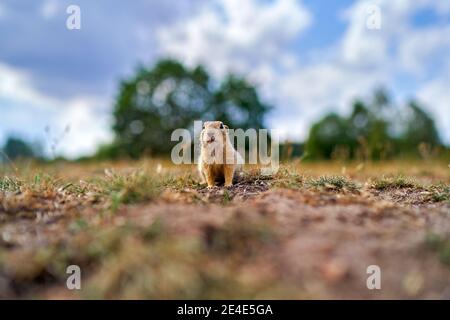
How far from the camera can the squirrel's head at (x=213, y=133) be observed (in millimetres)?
4988

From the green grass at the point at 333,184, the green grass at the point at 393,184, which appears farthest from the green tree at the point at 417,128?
the green grass at the point at 333,184

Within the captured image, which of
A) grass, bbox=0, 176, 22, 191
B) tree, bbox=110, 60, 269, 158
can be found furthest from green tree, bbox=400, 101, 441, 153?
grass, bbox=0, 176, 22, 191

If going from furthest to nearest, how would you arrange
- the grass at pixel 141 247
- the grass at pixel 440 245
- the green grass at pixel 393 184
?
the green grass at pixel 393 184
the grass at pixel 440 245
the grass at pixel 141 247

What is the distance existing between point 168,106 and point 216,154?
785 inches

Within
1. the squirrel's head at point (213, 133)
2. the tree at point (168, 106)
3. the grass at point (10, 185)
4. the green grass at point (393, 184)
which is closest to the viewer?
the grass at point (10, 185)

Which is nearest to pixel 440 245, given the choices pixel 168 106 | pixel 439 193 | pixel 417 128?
pixel 439 193

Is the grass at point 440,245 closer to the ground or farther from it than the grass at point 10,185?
closer to the ground

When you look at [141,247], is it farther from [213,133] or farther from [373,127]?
[373,127]

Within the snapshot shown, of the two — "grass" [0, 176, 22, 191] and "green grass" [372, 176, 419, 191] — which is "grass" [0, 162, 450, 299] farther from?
"green grass" [372, 176, 419, 191]

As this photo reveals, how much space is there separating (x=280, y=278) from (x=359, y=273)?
46 cm

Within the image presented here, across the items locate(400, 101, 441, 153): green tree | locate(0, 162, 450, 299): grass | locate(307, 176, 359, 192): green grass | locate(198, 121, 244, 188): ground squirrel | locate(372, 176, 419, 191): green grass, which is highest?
locate(400, 101, 441, 153): green tree

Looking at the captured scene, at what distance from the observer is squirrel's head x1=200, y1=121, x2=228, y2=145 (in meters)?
4.99

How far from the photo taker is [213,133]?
4996 millimetres

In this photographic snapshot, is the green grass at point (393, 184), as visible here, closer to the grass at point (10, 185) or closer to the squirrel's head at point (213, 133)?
the squirrel's head at point (213, 133)
